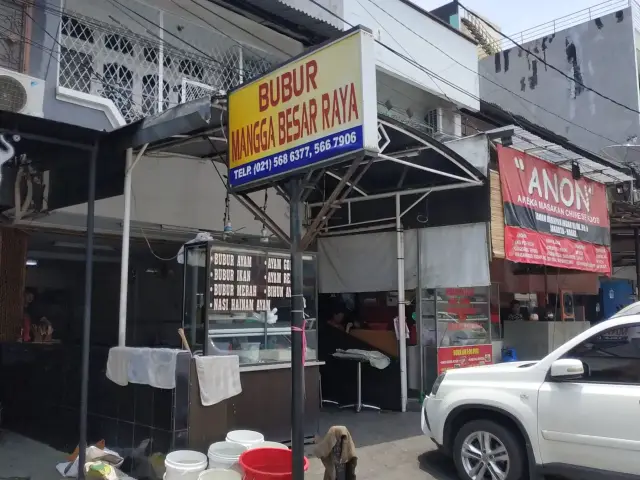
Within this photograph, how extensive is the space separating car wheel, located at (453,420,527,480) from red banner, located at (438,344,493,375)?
3.59 metres

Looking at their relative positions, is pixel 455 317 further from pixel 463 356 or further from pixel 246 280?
pixel 246 280

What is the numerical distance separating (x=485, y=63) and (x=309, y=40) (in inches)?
553

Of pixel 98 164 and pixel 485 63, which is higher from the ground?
pixel 485 63

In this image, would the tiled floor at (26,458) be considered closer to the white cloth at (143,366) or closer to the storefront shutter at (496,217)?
the white cloth at (143,366)

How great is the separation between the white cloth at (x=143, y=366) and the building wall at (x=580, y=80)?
1785 centimetres

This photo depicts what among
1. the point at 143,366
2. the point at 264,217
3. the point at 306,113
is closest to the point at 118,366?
the point at 143,366

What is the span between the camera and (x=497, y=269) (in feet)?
41.9

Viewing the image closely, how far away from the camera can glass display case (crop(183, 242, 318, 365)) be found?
6.50 m

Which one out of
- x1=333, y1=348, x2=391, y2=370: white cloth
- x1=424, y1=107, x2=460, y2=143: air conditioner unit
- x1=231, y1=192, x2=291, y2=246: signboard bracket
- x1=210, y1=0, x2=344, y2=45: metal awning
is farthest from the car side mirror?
x1=424, y1=107, x2=460, y2=143: air conditioner unit

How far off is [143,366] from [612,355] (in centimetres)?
464

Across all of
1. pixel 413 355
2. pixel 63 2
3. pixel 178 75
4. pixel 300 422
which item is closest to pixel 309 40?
pixel 178 75

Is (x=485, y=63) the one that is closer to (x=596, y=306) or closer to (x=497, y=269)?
(x=596, y=306)

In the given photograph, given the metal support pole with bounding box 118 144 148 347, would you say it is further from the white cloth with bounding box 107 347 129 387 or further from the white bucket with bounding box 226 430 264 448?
the white bucket with bounding box 226 430 264 448

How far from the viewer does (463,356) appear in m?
9.92
